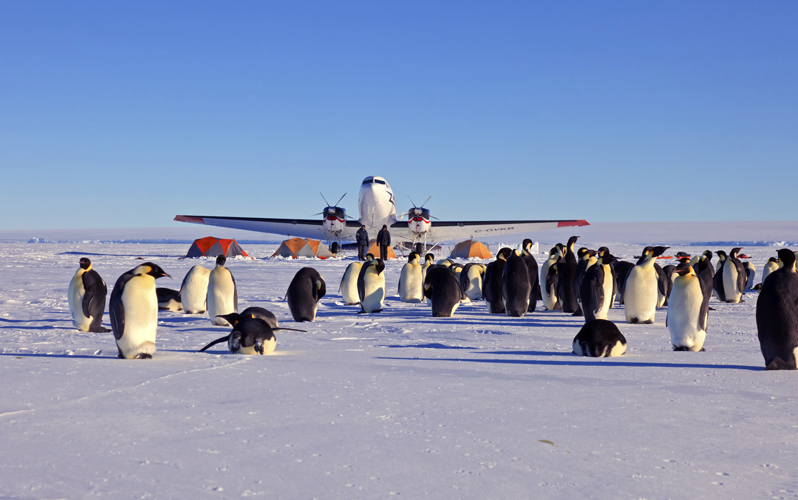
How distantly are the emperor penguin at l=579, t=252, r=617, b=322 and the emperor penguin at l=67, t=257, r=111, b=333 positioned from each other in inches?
248

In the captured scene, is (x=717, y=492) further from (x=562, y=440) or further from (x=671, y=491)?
(x=562, y=440)

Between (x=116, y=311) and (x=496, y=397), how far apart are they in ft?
11.3

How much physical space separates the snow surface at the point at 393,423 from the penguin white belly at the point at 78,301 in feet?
2.98

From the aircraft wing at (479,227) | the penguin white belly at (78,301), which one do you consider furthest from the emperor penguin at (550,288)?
the aircraft wing at (479,227)

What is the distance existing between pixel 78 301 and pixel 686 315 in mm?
6807

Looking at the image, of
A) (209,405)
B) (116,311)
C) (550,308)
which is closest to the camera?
(209,405)

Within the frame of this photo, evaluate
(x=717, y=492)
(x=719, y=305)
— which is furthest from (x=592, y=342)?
(x=719, y=305)

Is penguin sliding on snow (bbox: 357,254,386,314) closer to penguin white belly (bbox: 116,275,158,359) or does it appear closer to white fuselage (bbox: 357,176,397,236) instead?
penguin white belly (bbox: 116,275,158,359)

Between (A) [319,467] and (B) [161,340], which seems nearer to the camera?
(A) [319,467]

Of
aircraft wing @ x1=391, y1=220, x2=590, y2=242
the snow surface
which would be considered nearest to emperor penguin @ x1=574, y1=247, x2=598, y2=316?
the snow surface

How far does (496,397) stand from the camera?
13.5 feet

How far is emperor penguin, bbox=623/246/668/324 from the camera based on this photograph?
8570 mm

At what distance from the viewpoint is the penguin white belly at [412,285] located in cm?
1284

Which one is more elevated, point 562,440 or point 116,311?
point 116,311
